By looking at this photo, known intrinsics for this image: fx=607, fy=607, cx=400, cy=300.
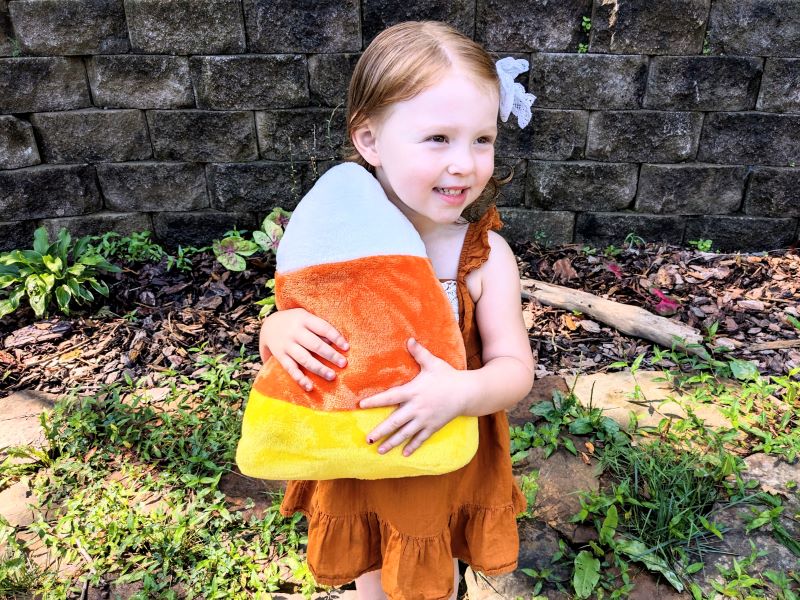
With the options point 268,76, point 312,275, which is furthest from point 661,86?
point 312,275

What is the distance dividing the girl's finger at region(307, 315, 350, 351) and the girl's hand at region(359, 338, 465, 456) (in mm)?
116

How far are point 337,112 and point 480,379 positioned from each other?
2.37 m

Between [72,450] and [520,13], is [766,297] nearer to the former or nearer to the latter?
[520,13]

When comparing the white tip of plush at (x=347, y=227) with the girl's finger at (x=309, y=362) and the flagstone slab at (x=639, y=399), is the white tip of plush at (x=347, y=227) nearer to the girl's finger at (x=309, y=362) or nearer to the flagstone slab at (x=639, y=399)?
the girl's finger at (x=309, y=362)

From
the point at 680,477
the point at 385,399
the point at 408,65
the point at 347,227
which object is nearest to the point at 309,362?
the point at 385,399

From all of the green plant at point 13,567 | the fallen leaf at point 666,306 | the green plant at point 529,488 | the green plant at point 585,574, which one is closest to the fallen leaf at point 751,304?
the fallen leaf at point 666,306

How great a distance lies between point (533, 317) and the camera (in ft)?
10.1

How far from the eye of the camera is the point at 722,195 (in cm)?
344

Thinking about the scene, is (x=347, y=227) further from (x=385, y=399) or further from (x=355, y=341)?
(x=385, y=399)

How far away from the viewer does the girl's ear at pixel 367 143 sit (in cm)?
127

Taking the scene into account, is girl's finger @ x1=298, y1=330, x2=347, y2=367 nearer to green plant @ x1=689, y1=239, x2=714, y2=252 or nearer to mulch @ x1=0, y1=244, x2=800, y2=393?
mulch @ x1=0, y1=244, x2=800, y2=393

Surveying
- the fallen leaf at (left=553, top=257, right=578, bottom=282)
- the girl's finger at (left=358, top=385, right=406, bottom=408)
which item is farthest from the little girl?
the fallen leaf at (left=553, top=257, right=578, bottom=282)

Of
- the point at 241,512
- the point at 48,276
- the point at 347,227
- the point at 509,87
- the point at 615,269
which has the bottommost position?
the point at 241,512

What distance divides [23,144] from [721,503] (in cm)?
362
